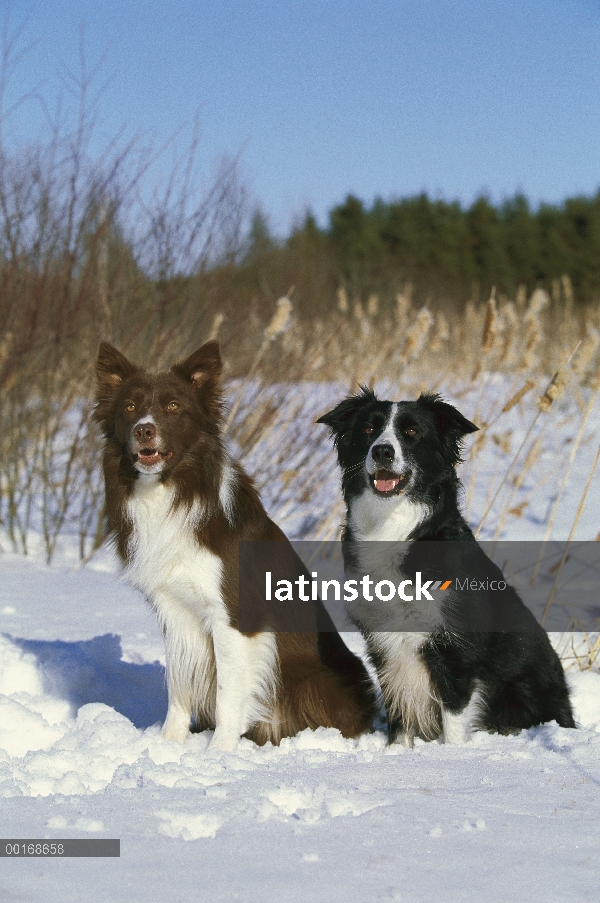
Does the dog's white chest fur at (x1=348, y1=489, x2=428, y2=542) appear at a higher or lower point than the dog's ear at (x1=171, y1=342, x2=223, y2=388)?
lower

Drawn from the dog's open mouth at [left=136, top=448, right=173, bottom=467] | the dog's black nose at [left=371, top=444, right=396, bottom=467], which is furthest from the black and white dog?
the dog's open mouth at [left=136, top=448, right=173, bottom=467]

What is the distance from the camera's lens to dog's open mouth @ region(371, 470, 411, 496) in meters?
3.43

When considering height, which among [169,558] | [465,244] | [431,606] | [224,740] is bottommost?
[224,740]

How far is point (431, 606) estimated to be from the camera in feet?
11.1

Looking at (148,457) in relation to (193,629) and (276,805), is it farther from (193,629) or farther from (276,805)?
(276,805)

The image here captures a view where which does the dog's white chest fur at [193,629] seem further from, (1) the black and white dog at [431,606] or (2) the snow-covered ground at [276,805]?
(1) the black and white dog at [431,606]

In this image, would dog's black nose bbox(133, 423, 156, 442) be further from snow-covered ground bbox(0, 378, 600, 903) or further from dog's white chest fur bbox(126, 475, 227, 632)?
snow-covered ground bbox(0, 378, 600, 903)

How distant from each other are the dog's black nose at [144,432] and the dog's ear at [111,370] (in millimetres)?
386

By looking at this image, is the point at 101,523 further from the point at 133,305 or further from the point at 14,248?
the point at 14,248

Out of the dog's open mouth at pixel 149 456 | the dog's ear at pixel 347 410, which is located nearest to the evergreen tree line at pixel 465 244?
the dog's ear at pixel 347 410

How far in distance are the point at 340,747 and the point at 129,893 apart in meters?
1.53

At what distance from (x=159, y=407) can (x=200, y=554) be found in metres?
0.59

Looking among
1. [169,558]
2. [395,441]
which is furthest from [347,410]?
[169,558]

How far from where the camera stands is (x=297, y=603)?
3.61 m
